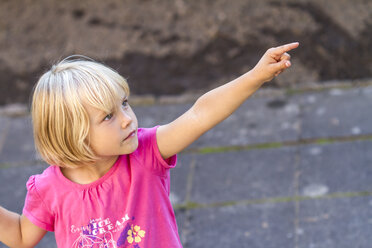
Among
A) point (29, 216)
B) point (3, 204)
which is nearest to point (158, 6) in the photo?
point (3, 204)

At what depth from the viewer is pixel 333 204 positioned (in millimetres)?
3285

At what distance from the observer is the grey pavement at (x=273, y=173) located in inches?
126

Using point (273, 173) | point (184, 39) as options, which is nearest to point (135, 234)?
point (273, 173)

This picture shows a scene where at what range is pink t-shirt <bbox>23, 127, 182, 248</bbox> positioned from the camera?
6.95 feet

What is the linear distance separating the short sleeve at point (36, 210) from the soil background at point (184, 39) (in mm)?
2510

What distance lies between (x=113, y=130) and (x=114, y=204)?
256 millimetres

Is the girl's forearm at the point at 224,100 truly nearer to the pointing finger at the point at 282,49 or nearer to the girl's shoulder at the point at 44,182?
the pointing finger at the point at 282,49

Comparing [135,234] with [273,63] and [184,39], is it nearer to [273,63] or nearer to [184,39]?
[273,63]

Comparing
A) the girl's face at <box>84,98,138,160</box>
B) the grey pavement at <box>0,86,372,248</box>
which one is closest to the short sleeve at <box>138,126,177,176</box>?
the girl's face at <box>84,98,138,160</box>

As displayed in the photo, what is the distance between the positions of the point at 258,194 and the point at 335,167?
1.52 feet

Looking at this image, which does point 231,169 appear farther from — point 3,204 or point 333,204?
point 3,204

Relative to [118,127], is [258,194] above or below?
below

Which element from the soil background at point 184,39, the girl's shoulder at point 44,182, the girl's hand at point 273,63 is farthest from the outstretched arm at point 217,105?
the soil background at point 184,39

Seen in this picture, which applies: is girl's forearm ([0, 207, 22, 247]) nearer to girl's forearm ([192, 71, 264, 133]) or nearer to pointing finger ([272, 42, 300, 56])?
girl's forearm ([192, 71, 264, 133])
